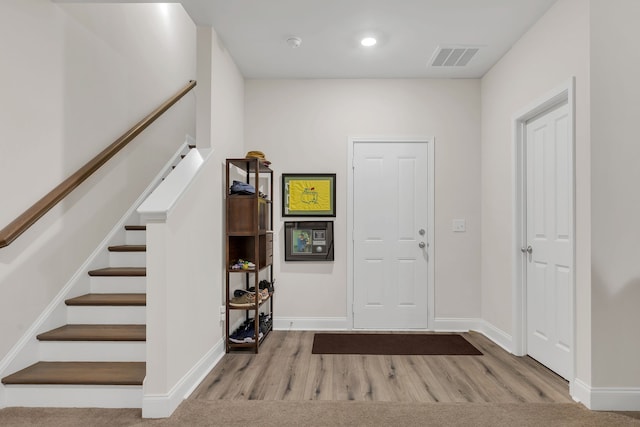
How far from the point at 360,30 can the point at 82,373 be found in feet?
9.91

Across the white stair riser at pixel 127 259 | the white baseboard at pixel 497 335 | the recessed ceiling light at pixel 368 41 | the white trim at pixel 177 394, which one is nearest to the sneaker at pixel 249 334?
the white trim at pixel 177 394

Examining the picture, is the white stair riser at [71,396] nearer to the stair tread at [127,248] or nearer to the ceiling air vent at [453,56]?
the stair tread at [127,248]

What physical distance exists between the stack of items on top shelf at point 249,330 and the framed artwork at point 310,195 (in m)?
1.07

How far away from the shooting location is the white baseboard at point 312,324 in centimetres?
409

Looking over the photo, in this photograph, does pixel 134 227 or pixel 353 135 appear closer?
→ pixel 134 227

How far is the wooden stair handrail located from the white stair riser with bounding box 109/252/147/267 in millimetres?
719

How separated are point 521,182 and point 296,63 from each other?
2.27m

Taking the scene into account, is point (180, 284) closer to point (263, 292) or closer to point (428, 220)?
point (263, 292)

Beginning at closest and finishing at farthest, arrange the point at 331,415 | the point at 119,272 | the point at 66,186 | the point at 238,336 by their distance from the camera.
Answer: the point at 331,415 < the point at 66,186 < the point at 119,272 < the point at 238,336

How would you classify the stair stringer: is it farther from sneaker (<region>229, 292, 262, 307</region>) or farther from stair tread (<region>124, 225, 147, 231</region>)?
sneaker (<region>229, 292, 262, 307</region>)

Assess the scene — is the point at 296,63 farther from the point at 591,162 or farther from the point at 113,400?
the point at 113,400

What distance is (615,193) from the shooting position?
234 cm

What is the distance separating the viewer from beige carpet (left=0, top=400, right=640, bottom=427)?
214 cm

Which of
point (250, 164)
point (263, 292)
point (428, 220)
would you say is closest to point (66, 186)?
point (250, 164)
